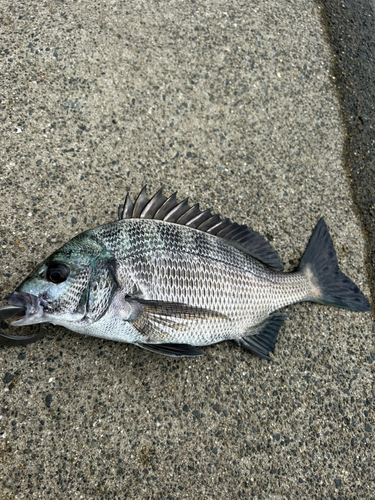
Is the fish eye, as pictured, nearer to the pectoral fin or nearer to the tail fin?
the pectoral fin

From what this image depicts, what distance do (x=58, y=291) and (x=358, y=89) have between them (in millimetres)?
3017

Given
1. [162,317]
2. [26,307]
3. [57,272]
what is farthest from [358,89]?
[26,307]

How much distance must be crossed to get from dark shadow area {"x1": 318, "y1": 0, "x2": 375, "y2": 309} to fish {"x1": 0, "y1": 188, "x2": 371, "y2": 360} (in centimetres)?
106

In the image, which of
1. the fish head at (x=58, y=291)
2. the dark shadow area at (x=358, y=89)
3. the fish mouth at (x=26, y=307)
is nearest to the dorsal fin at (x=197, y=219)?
the fish head at (x=58, y=291)

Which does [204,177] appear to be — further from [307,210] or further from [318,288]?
[318,288]

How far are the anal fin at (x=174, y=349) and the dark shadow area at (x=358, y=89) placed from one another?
1589 mm

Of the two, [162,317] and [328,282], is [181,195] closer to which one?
[162,317]

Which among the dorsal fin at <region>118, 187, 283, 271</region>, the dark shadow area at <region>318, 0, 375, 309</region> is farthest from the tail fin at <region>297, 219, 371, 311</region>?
the dark shadow area at <region>318, 0, 375, 309</region>

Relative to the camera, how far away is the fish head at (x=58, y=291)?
175 cm

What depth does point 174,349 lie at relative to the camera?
6.47 feet

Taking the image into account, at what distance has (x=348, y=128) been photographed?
3113mm

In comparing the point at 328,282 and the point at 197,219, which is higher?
the point at 197,219

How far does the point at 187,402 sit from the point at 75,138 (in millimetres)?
1859

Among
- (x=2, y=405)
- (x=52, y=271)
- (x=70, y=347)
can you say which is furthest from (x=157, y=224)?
(x=2, y=405)
